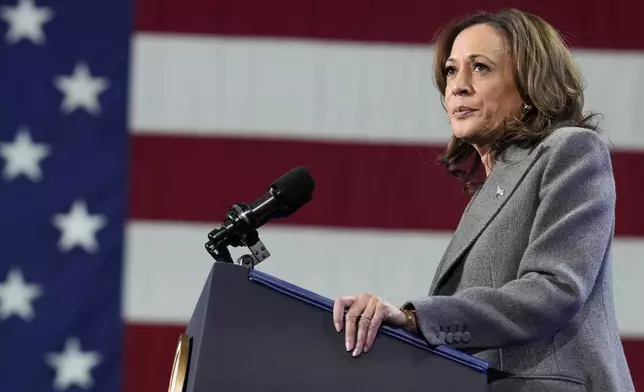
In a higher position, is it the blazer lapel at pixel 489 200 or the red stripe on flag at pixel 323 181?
the red stripe on flag at pixel 323 181

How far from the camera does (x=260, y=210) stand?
122 cm

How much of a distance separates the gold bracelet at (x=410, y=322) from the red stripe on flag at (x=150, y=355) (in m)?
1.81

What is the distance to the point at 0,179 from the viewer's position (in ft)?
9.97

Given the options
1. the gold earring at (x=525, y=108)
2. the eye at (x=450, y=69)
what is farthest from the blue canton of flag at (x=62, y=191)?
the gold earring at (x=525, y=108)

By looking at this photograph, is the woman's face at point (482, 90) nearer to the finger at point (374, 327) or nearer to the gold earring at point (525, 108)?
the gold earring at point (525, 108)

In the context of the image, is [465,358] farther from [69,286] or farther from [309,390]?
[69,286]

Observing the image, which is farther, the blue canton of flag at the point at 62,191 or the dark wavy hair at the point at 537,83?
the blue canton of flag at the point at 62,191

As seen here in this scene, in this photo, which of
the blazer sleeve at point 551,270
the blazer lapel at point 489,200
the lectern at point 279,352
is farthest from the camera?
the blazer lapel at point 489,200

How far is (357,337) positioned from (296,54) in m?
1.97

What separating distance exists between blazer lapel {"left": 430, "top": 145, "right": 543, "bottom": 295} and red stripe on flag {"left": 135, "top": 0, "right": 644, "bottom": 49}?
5.09 feet

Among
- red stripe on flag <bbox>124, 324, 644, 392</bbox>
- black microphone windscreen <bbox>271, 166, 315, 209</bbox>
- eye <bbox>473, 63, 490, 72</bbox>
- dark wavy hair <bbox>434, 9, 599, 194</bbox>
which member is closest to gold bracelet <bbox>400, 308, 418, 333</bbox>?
black microphone windscreen <bbox>271, 166, 315, 209</bbox>

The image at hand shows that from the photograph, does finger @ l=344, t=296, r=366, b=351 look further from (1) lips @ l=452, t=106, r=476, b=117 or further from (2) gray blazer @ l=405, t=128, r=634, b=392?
(1) lips @ l=452, t=106, r=476, b=117

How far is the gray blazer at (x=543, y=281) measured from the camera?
4.29 feet

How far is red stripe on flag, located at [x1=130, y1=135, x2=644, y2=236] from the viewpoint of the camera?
118 inches
